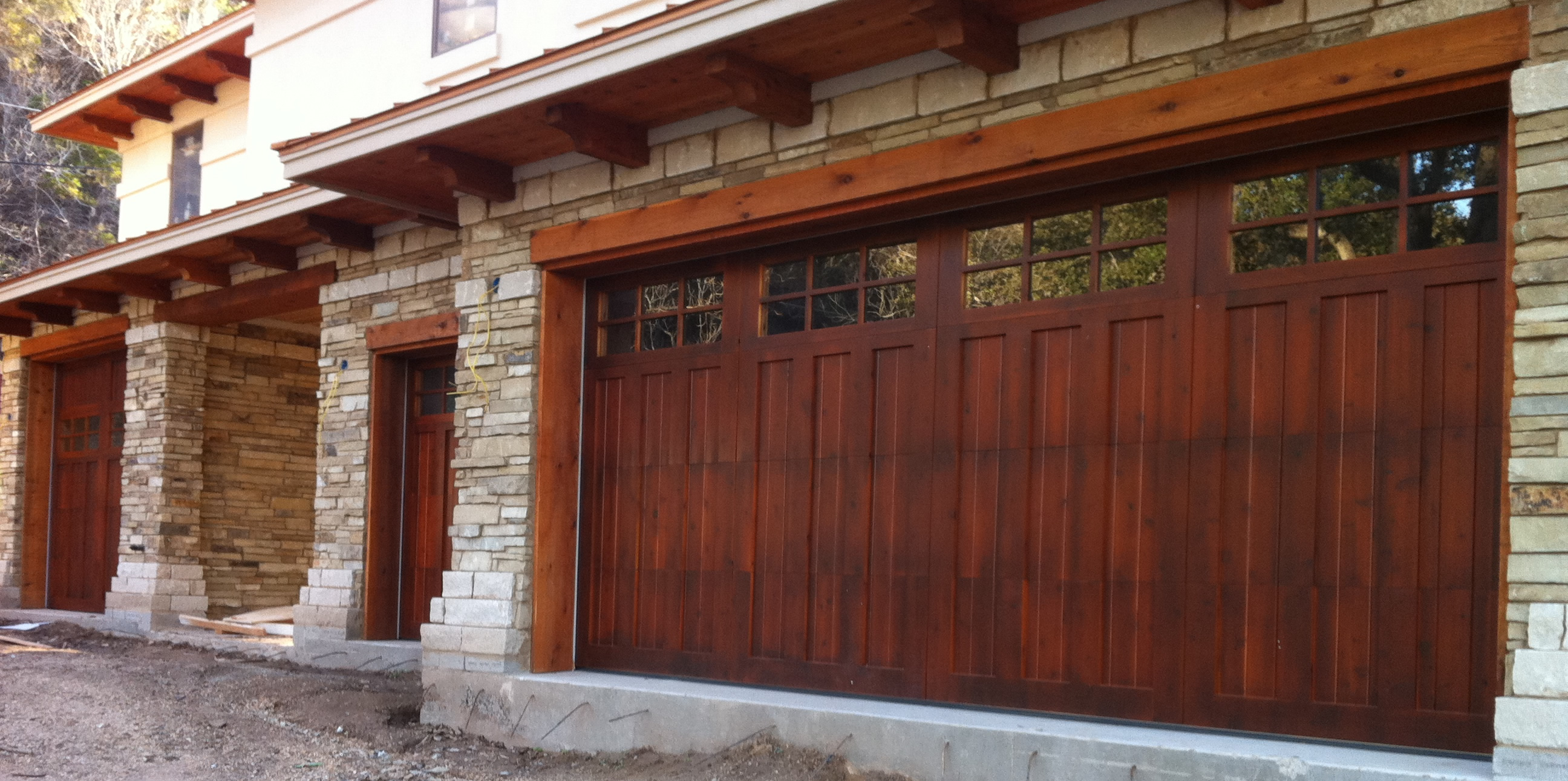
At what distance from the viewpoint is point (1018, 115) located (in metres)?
5.83

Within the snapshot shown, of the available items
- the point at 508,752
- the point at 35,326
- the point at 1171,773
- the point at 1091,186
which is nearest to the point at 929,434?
the point at 1091,186

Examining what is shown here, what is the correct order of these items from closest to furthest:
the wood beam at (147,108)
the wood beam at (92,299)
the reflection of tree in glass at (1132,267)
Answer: the reflection of tree in glass at (1132,267) < the wood beam at (92,299) < the wood beam at (147,108)

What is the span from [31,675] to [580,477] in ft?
15.7

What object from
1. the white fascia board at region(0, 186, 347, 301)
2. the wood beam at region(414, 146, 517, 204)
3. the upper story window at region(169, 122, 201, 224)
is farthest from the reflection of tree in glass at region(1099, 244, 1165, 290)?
the upper story window at region(169, 122, 201, 224)

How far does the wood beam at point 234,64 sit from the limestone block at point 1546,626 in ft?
39.0

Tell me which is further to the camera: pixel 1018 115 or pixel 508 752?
pixel 508 752

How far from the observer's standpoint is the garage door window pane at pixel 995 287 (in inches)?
241

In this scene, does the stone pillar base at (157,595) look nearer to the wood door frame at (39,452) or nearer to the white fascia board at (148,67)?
the wood door frame at (39,452)

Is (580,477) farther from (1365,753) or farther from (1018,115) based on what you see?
(1365,753)

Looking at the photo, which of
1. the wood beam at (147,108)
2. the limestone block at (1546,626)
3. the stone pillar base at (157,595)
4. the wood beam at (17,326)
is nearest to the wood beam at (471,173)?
the limestone block at (1546,626)

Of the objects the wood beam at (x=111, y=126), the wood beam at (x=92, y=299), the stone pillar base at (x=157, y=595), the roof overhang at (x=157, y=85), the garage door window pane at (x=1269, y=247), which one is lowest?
the stone pillar base at (x=157, y=595)

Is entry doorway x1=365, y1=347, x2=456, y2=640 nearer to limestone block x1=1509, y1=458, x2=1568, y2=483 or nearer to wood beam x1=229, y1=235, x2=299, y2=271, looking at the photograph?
wood beam x1=229, y1=235, x2=299, y2=271

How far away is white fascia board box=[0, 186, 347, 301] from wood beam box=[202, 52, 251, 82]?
86.6 inches

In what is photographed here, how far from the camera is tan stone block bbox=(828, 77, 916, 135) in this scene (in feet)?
20.6
